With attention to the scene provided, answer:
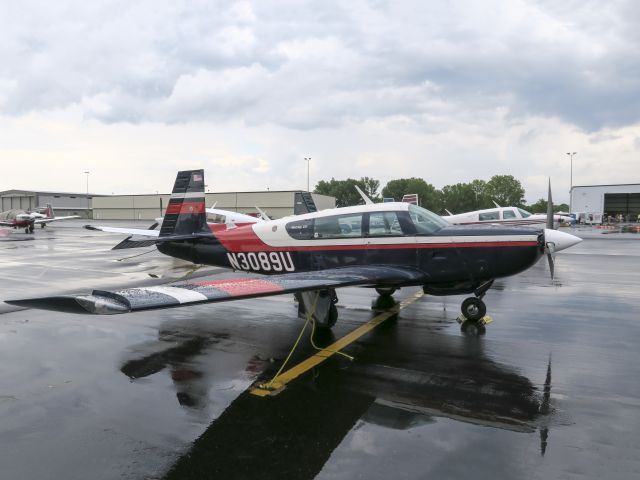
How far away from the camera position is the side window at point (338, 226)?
817cm

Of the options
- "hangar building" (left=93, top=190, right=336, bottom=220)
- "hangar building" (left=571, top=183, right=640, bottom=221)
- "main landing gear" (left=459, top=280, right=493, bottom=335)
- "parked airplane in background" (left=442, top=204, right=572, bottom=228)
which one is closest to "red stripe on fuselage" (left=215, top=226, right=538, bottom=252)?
"main landing gear" (left=459, top=280, right=493, bottom=335)

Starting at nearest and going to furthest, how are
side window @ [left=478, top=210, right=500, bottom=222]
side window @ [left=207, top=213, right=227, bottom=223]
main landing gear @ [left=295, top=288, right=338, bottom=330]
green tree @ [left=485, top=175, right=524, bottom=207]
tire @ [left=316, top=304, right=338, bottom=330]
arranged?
main landing gear @ [left=295, top=288, right=338, bottom=330], tire @ [left=316, top=304, right=338, bottom=330], side window @ [left=478, top=210, right=500, bottom=222], side window @ [left=207, top=213, right=227, bottom=223], green tree @ [left=485, top=175, right=524, bottom=207]

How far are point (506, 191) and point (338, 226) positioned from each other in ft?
373

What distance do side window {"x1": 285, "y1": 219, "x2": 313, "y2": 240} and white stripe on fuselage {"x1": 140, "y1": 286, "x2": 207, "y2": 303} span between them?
150 inches

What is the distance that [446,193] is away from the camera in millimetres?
129000

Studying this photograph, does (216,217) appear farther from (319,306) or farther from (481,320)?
(481,320)

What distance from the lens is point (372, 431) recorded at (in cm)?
410

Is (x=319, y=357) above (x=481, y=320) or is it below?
below

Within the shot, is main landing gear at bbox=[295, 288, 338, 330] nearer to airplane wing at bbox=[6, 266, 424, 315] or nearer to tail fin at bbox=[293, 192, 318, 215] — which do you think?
airplane wing at bbox=[6, 266, 424, 315]

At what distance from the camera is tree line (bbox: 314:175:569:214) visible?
112m

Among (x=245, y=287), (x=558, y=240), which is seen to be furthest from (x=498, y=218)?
(x=245, y=287)

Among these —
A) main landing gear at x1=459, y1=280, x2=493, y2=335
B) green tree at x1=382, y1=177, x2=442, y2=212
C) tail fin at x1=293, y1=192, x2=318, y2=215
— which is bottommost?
main landing gear at x1=459, y1=280, x2=493, y2=335

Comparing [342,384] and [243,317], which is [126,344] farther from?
[342,384]

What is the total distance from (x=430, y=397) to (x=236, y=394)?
2.10 m
